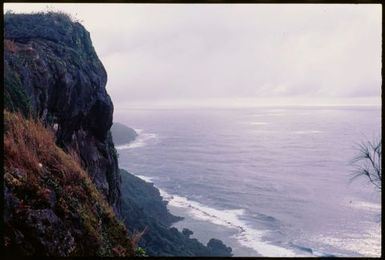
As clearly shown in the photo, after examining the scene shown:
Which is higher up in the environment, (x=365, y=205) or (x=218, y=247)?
(x=365, y=205)

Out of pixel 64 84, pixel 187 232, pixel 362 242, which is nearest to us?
pixel 64 84

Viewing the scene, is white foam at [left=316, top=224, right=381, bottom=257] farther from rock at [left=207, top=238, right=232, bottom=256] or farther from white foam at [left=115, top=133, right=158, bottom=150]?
white foam at [left=115, top=133, right=158, bottom=150]


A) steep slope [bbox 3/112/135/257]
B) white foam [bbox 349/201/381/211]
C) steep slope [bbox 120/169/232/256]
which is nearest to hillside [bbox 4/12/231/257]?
steep slope [bbox 3/112/135/257]

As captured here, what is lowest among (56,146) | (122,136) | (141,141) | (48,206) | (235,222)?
(48,206)

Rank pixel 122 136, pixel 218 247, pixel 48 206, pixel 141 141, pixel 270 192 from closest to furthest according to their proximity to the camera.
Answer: pixel 48 206 < pixel 218 247 < pixel 270 192 < pixel 141 141 < pixel 122 136

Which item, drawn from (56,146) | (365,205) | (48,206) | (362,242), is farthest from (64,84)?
(365,205)

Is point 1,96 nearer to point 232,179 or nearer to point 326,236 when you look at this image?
Answer: point 326,236

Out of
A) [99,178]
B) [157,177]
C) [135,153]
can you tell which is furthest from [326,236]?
[135,153]

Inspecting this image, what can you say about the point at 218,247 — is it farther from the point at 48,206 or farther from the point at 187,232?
the point at 48,206
